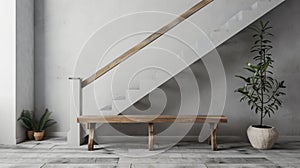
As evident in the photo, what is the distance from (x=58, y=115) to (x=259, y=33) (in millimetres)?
2966

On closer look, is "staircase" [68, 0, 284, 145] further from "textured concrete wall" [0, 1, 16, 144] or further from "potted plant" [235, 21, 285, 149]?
"textured concrete wall" [0, 1, 16, 144]

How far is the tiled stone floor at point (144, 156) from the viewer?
3.51m

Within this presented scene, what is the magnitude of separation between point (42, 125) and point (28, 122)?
19cm

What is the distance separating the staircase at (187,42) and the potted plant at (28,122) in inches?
37.7

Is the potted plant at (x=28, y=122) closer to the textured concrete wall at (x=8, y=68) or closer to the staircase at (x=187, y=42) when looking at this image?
the textured concrete wall at (x=8, y=68)

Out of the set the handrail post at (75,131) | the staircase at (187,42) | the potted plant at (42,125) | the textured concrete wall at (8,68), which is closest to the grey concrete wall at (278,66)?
the staircase at (187,42)

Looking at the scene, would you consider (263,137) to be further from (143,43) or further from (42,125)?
(42,125)

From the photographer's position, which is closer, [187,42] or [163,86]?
[187,42]

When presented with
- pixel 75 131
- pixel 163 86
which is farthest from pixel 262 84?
pixel 75 131

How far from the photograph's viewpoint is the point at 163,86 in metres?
4.92

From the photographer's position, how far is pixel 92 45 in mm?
4949

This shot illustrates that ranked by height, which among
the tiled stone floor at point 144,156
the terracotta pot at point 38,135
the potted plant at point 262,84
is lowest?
the tiled stone floor at point 144,156

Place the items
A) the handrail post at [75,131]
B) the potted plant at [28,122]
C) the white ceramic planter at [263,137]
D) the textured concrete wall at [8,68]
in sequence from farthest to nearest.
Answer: the potted plant at [28,122] → the textured concrete wall at [8,68] → the handrail post at [75,131] → the white ceramic planter at [263,137]

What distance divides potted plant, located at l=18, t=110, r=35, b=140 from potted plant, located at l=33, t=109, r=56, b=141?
70 millimetres
